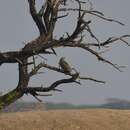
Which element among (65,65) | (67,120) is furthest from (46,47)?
(67,120)

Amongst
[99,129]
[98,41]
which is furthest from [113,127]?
[98,41]

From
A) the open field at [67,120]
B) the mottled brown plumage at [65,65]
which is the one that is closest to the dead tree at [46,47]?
the mottled brown plumage at [65,65]

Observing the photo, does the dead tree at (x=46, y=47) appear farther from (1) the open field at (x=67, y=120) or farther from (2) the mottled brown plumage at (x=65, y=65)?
(1) the open field at (x=67, y=120)

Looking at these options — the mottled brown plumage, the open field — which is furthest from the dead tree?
the open field

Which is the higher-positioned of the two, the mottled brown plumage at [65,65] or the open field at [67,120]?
the mottled brown plumage at [65,65]

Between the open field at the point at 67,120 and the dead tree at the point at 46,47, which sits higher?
the dead tree at the point at 46,47

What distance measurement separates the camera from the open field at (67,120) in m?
31.9

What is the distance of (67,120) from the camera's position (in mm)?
33375

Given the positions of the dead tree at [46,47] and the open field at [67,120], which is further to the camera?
the open field at [67,120]

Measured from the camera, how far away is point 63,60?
1903cm

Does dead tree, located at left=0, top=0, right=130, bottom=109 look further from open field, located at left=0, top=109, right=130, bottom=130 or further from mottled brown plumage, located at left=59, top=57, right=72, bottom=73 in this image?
open field, located at left=0, top=109, right=130, bottom=130

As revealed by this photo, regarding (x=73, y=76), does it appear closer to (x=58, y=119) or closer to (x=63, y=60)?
(x=63, y=60)

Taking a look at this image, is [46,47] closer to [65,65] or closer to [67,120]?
[65,65]

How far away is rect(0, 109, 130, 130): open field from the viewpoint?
3192cm
